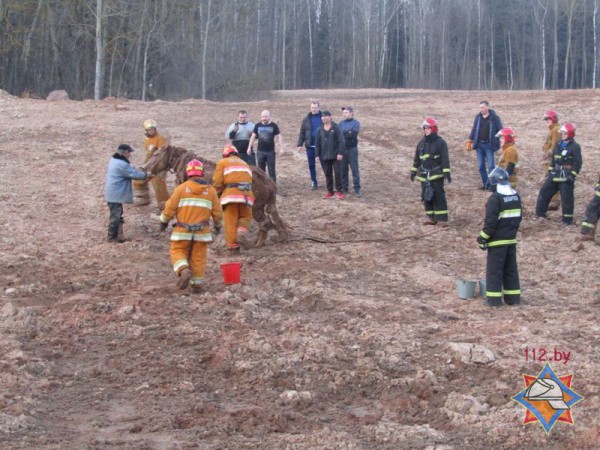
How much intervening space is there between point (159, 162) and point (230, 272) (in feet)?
10.8

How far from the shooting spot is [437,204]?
1456 cm

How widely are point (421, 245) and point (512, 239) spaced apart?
11.8 feet

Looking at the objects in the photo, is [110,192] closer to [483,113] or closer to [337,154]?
[337,154]

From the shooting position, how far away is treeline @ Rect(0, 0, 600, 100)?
38.2 meters

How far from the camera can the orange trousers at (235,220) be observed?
12.1 m

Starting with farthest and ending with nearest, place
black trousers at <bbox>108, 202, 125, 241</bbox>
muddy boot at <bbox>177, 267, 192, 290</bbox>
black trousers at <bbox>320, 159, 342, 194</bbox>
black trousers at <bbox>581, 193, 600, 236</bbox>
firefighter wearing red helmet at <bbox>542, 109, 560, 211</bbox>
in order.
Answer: black trousers at <bbox>320, 159, 342, 194</bbox>, firefighter wearing red helmet at <bbox>542, 109, 560, 211</bbox>, black trousers at <bbox>581, 193, 600, 236</bbox>, black trousers at <bbox>108, 202, 125, 241</bbox>, muddy boot at <bbox>177, 267, 192, 290</bbox>

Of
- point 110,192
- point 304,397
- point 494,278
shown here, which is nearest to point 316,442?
point 304,397

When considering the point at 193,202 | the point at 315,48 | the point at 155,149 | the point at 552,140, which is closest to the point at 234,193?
the point at 193,202

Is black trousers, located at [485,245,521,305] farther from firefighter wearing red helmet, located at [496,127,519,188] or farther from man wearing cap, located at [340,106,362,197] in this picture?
man wearing cap, located at [340,106,362,197]

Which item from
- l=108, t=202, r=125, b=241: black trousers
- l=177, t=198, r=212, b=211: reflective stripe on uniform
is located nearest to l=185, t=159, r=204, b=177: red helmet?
l=177, t=198, r=212, b=211: reflective stripe on uniform

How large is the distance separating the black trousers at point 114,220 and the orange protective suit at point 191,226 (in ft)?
8.53

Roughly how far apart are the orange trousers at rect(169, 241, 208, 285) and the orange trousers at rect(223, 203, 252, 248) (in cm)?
Result: 188

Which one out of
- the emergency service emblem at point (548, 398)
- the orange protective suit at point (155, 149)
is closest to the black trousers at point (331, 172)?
the orange protective suit at point (155, 149)

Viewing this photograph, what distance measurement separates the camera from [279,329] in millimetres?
9141
